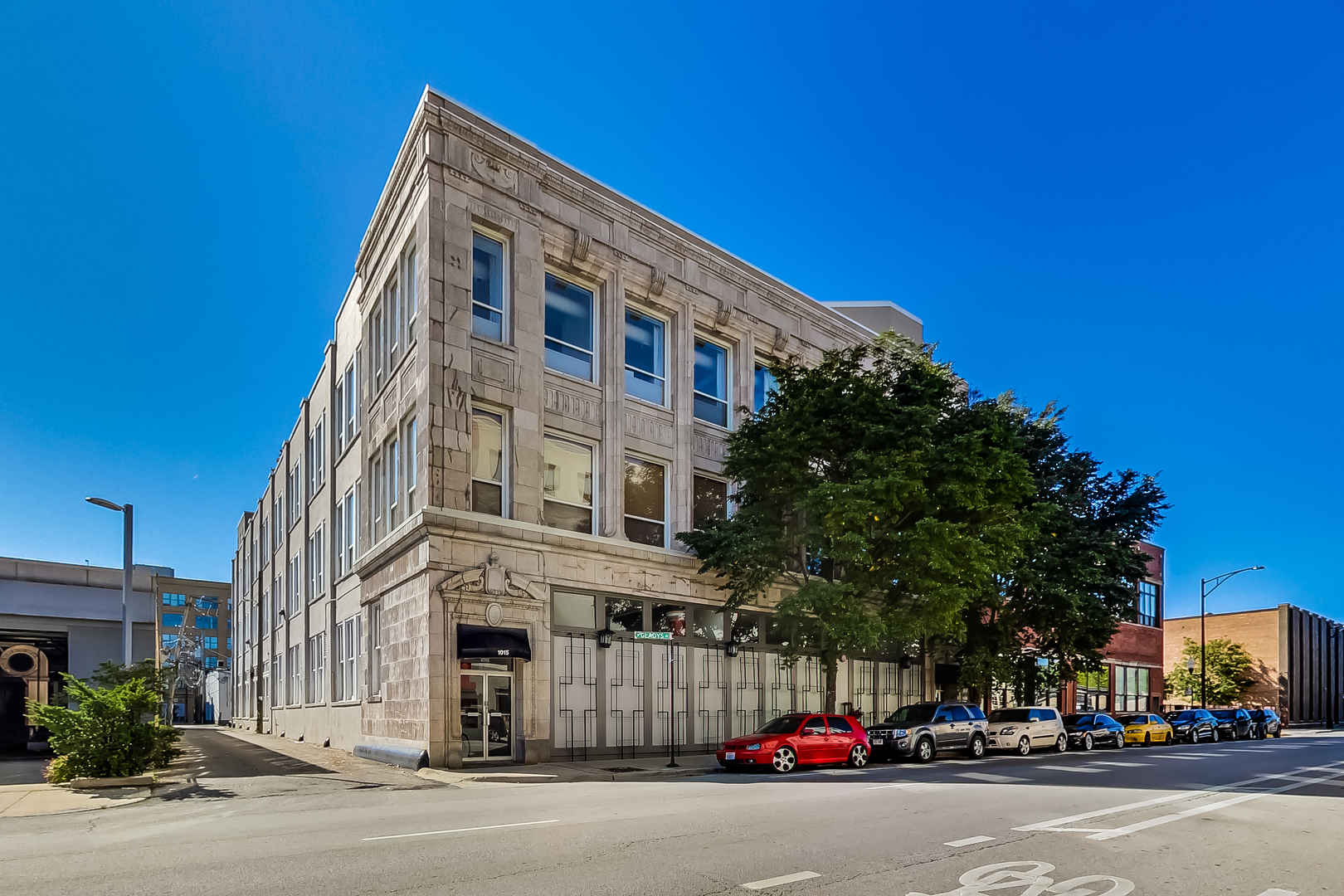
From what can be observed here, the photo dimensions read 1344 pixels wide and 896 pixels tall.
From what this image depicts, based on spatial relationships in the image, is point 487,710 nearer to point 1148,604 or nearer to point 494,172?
point 494,172

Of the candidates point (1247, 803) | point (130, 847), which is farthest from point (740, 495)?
point (130, 847)

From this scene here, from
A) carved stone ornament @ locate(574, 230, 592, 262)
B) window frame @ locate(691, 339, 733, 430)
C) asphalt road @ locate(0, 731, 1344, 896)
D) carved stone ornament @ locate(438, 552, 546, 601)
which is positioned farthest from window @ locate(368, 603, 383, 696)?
carved stone ornament @ locate(574, 230, 592, 262)

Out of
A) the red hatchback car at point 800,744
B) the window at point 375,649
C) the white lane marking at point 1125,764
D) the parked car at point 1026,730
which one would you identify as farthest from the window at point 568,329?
the white lane marking at point 1125,764

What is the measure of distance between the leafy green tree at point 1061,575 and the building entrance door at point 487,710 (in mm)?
16142

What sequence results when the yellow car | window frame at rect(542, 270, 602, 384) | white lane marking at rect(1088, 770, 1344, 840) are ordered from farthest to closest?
the yellow car < window frame at rect(542, 270, 602, 384) < white lane marking at rect(1088, 770, 1344, 840)

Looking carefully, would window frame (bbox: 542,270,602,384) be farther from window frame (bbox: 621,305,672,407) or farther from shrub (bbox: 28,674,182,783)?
shrub (bbox: 28,674,182,783)

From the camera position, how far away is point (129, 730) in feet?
64.0

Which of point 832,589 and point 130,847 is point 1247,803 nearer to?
point 832,589

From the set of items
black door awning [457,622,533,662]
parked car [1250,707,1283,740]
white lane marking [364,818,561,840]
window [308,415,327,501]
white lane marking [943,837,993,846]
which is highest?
window [308,415,327,501]

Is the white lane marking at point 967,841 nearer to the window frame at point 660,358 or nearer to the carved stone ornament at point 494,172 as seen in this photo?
the window frame at point 660,358

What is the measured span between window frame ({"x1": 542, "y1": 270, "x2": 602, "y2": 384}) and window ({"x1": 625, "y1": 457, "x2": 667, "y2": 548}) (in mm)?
2746

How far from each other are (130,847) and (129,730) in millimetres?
10015

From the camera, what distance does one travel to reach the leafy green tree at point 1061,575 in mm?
33125

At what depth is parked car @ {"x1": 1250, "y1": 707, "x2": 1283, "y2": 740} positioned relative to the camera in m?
46.8
